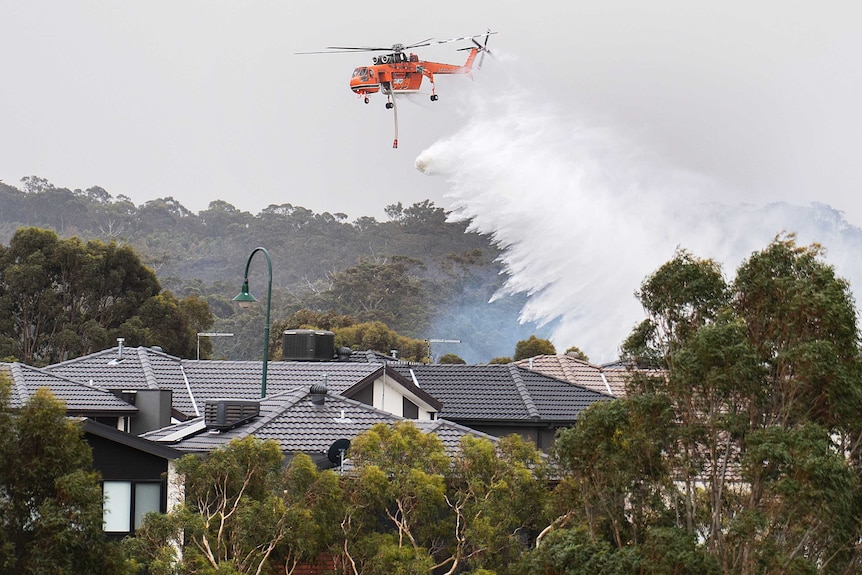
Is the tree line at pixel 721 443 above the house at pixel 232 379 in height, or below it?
below

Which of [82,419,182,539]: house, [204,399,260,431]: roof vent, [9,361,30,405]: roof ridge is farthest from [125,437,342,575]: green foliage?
[9,361,30,405]: roof ridge

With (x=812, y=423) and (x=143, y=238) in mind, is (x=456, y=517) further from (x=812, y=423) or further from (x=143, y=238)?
(x=143, y=238)

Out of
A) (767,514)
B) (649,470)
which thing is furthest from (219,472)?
(767,514)

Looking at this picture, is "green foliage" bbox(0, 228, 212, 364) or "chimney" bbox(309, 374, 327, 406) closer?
"chimney" bbox(309, 374, 327, 406)

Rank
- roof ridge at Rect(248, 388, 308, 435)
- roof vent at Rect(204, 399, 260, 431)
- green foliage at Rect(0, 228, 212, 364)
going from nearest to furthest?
roof ridge at Rect(248, 388, 308, 435) < roof vent at Rect(204, 399, 260, 431) < green foliage at Rect(0, 228, 212, 364)

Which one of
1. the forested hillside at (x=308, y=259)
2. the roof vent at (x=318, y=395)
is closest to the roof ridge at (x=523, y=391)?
the roof vent at (x=318, y=395)

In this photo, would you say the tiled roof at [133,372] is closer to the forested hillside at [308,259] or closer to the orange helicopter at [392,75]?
the orange helicopter at [392,75]

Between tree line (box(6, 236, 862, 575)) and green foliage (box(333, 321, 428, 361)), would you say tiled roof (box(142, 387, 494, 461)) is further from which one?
green foliage (box(333, 321, 428, 361))
